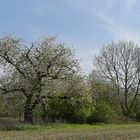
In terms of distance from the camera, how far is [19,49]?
44.4 m

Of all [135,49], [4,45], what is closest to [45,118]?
[4,45]

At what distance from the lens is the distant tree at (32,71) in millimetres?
43250

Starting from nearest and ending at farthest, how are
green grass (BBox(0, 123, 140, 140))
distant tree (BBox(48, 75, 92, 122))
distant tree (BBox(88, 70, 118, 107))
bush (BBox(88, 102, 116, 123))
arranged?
green grass (BBox(0, 123, 140, 140)), distant tree (BBox(48, 75, 92, 122)), bush (BBox(88, 102, 116, 123)), distant tree (BBox(88, 70, 118, 107))

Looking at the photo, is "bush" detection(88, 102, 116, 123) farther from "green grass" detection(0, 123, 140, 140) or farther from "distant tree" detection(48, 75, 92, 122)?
"green grass" detection(0, 123, 140, 140)

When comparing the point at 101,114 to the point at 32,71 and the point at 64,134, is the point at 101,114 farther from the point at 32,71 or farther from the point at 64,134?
the point at 64,134

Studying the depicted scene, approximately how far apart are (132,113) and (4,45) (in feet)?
104

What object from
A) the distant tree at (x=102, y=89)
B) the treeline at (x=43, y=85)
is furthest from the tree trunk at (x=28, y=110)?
the distant tree at (x=102, y=89)

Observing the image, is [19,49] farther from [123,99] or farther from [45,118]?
[123,99]

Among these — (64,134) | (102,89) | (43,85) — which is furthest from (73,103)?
(102,89)

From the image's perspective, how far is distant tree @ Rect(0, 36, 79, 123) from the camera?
43.2 meters

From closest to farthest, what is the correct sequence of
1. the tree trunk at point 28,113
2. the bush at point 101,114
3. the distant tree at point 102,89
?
the tree trunk at point 28,113 < the bush at point 101,114 < the distant tree at point 102,89

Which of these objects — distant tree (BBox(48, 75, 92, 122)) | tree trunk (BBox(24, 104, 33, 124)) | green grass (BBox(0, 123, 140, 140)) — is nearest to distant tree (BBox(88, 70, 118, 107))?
distant tree (BBox(48, 75, 92, 122))

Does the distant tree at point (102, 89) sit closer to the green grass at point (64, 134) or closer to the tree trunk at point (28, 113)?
the tree trunk at point (28, 113)

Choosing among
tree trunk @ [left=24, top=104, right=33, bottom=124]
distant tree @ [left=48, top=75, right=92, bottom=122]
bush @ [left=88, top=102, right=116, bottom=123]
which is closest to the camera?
tree trunk @ [left=24, top=104, right=33, bottom=124]
